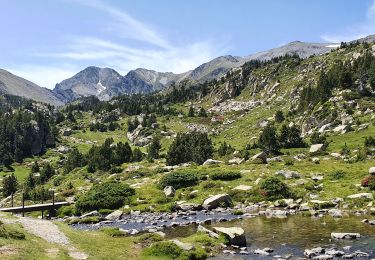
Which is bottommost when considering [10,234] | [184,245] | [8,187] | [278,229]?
[8,187]

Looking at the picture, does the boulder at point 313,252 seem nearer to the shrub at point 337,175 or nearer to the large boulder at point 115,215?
the large boulder at point 115,215

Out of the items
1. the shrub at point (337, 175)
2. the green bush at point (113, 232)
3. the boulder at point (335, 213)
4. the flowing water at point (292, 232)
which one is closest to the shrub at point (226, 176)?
the shrub at point (337, 175)

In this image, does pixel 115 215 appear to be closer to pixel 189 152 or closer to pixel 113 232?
pixel 113 232

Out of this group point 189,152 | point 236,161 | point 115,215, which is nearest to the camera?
point 115,215

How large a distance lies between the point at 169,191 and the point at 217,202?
40.2ft

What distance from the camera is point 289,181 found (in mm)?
69188

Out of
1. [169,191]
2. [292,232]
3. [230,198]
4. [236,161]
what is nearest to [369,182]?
[230,198]

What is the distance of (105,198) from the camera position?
6956 cm

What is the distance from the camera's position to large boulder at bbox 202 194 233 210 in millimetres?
62000

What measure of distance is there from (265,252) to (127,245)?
12.4 metres

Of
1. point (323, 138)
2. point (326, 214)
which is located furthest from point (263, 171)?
point (323, 138)

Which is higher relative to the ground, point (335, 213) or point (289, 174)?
point (289, 174)

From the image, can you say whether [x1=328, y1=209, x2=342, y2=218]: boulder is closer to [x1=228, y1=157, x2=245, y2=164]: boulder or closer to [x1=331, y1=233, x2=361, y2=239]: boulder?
[x1=331, y1=233, x2=361, y2=239]: boulder

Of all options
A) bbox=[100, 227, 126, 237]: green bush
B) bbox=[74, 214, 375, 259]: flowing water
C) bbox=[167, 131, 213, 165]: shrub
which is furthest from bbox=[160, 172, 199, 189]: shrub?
bbox=[100, 227, 126, 237]: green bush
